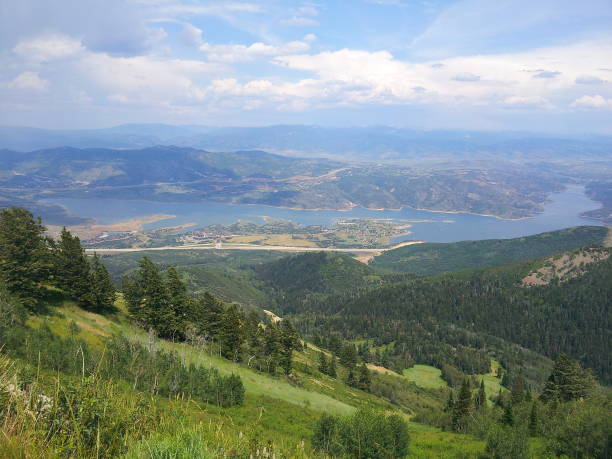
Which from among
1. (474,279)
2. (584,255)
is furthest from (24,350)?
(584,255)

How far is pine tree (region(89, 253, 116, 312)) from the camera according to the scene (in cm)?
3453

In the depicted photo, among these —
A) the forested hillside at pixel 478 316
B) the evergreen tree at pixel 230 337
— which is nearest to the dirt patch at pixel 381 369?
the forested hillside at pixel 478 316

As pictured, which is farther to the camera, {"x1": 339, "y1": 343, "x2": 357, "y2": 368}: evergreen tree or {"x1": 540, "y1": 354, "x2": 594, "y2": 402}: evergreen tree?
{"x1": 339, "y1": 343, "x2": 357, "y2": 368}: evergreen tree

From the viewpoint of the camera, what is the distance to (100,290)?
117ft

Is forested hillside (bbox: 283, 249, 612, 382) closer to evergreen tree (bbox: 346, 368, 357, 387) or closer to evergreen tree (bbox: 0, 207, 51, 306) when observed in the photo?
evergreen tree (bbox: 346, 368, 357, 387)

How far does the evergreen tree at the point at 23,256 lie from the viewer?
2725 centimetres

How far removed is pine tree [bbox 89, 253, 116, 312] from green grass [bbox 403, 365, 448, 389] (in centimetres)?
6375

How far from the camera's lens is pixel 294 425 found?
2430cm

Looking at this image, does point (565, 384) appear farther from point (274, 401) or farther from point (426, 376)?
point (274, 401)

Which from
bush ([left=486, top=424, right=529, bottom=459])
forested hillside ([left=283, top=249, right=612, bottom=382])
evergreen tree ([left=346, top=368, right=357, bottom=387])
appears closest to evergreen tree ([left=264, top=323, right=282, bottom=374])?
evergreen tree ([left=346, top=368, right=357, bottom=387])

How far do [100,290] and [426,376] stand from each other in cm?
7366

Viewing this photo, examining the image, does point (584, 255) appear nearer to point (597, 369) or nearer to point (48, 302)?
point (597, 369)

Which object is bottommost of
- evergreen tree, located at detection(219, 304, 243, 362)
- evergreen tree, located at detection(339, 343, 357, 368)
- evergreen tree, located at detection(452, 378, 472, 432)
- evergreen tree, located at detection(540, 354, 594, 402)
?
evergreen tree, located at detection(339, 343, 357, 368)

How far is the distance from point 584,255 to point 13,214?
578 feet
